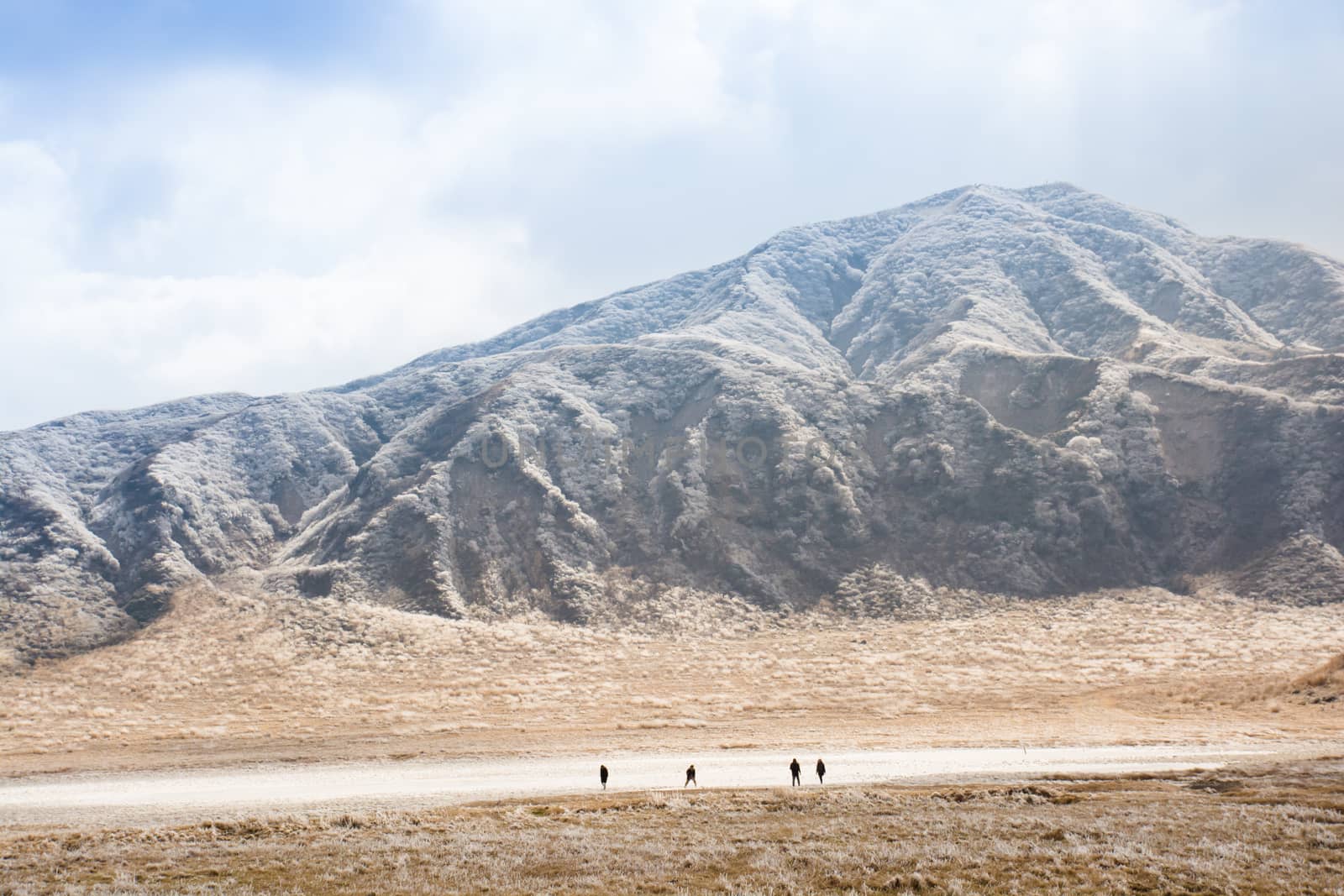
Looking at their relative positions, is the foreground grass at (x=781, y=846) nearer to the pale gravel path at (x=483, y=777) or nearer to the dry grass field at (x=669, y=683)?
the pale gravel path at (x=483, y=777)

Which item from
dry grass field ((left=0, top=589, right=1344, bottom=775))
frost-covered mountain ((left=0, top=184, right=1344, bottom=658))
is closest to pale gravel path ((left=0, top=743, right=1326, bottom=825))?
dry grass field ((left=0, top=589, right=1344, bottom=775))

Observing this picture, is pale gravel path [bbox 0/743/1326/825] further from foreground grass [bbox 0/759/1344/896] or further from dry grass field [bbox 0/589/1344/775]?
foreground grass [bbox 0/759/1344/896]

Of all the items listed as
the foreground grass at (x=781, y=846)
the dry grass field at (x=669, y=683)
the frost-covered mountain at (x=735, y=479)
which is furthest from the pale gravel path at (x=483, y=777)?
the frost-covered mountain at (x=735, y=479)

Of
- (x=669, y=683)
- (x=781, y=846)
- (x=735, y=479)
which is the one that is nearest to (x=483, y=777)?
(x=781, y=846)

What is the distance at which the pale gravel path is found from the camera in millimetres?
28453

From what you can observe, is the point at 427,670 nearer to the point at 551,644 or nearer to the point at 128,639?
the point at 551,644

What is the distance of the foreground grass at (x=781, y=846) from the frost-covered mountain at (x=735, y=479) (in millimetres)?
42473

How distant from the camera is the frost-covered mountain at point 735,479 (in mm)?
70062

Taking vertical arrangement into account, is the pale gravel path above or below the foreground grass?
below

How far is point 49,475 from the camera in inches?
3841

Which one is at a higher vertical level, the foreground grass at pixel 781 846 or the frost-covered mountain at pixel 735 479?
the frost-covered mountain at pixel 735 479

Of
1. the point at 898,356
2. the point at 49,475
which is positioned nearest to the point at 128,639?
the point at 49,475

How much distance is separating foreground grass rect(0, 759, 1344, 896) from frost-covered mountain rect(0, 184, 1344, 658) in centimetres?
4247

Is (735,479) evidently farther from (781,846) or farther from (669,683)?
(781,846)
